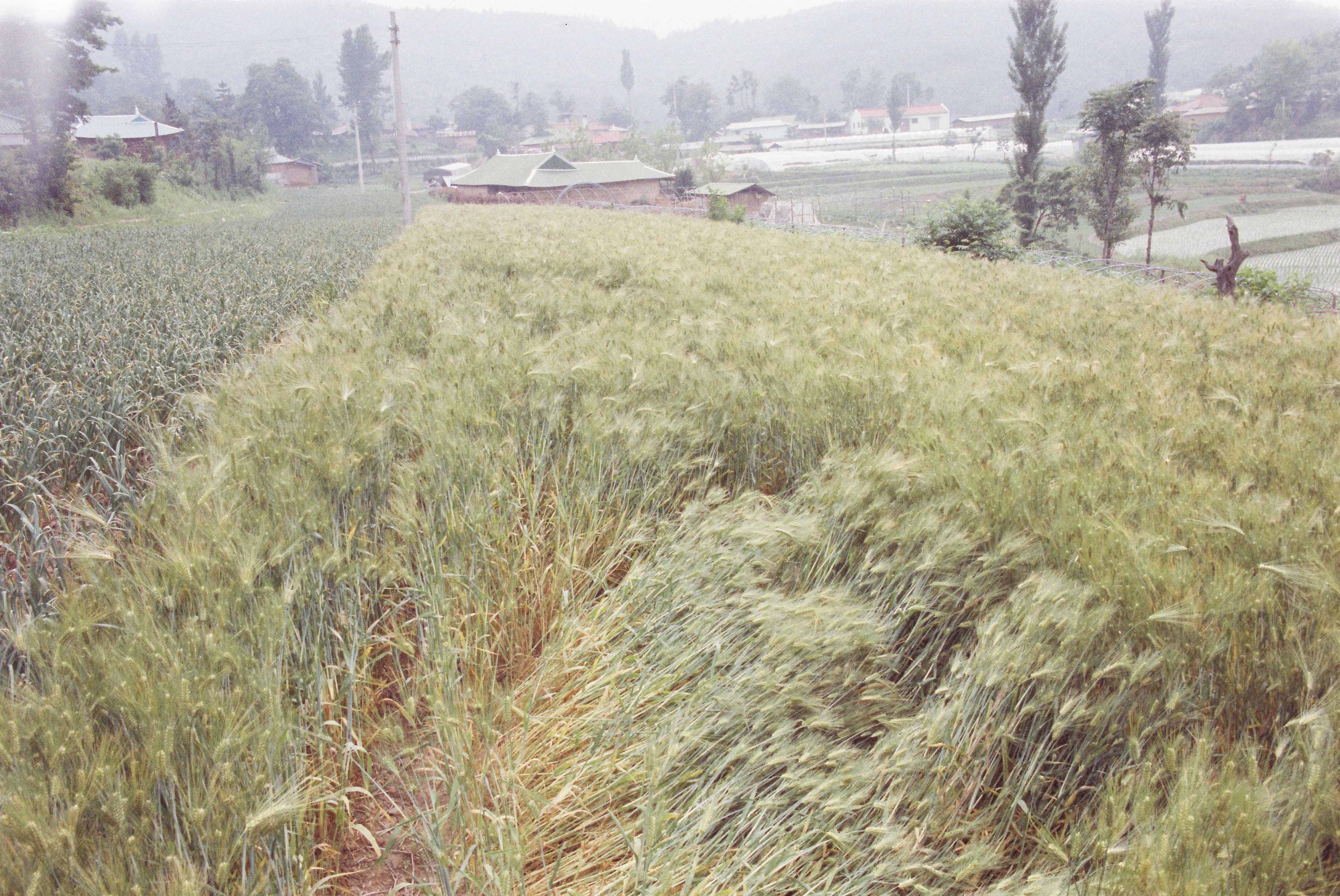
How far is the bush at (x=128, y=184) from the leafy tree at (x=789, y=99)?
537 feet

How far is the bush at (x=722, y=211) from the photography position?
33344 millimetres

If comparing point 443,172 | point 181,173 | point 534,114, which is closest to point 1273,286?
point 181,173

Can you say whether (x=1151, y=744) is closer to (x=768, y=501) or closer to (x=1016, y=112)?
(x=768, y=501)

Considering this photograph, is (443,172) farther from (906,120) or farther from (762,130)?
(906,120)

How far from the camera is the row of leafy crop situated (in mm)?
2783

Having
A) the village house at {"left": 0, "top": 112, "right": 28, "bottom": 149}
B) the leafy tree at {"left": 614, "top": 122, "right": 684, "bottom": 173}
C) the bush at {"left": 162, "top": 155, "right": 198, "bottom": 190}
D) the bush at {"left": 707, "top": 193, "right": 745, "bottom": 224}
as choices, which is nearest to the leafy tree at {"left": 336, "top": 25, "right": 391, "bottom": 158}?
the leafy tree at {"left": 614, "top": 122, "right": 684, "bottom": 173}

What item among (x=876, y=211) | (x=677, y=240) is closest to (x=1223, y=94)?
(x=876, y=211)

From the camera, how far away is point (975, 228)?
52.3ft

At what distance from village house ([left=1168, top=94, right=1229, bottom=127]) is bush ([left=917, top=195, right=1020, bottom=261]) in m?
89.3

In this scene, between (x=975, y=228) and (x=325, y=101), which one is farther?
(x=325, y=101)

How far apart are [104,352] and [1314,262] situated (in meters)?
49.0

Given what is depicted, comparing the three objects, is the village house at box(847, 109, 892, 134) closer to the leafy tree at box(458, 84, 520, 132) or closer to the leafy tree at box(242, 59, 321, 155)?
the leafy tree at box(458, 84, 520, 132)

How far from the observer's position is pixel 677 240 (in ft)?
36.6

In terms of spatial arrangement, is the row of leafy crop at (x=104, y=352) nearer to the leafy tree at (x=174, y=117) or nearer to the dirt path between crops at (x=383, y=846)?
the dirt path between crops at (x=383, y=846)
